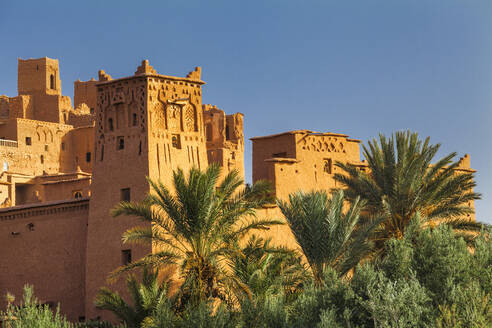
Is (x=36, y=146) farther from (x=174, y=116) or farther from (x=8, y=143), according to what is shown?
(x=174, y=116)

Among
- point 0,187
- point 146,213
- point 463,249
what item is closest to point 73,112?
point 0,187

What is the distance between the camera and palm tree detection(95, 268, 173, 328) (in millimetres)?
19828

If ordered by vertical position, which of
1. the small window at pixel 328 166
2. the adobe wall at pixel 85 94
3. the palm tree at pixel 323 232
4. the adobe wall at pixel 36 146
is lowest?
the palm tree at pixel 323 232

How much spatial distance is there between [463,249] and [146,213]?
7.07 m

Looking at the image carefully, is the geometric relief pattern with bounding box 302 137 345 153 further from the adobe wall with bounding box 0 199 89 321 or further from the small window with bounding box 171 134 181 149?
the adobe wall with bounding box 0 199 89 321

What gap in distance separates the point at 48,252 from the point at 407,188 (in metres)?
9.88

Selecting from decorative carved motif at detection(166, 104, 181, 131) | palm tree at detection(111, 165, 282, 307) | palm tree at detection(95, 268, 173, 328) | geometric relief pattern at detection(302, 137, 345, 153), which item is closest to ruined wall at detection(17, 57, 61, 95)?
geometric relief pattern at detection(302, 137, 345, 153)

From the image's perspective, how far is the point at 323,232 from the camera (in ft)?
62.5

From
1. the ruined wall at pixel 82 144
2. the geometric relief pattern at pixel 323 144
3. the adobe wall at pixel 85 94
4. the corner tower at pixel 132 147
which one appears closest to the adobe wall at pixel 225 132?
the ruined wall at pixel 82 144

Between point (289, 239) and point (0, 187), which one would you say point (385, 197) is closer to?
point (289, 239)

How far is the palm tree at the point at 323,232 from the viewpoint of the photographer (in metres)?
19.0

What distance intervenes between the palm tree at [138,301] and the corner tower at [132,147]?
8.15ft

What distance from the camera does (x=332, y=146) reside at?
29.1 meters

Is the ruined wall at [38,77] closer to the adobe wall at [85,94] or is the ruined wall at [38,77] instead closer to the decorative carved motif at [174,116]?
the adobe wall at [85,94]
